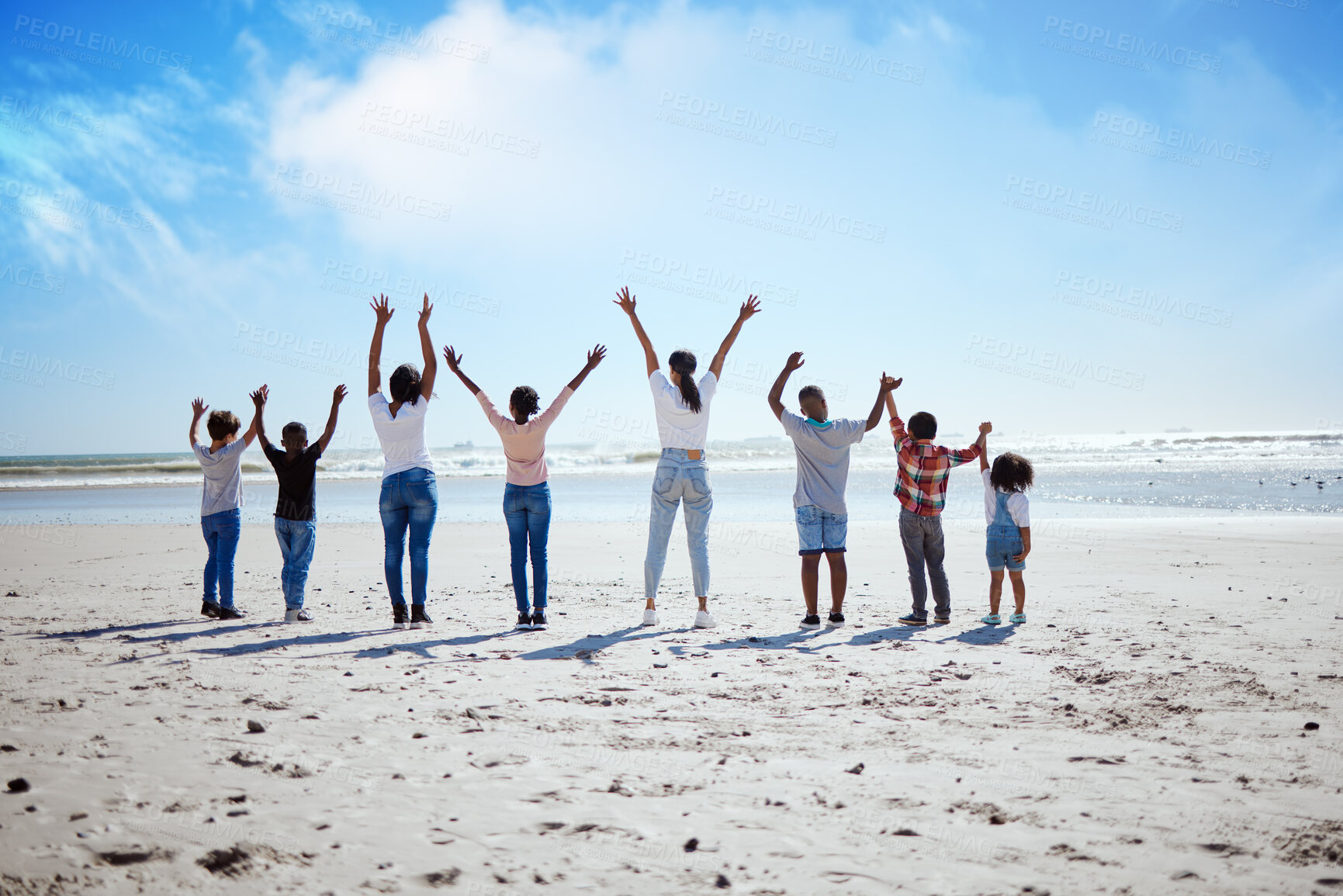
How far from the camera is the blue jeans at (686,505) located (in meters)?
6.28

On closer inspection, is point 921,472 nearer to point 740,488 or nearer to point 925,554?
point 925,554

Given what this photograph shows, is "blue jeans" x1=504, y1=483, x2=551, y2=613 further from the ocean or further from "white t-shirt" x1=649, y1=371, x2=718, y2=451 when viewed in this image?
the ocean

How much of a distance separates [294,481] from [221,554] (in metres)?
0.94

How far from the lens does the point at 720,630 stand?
629 centimetres

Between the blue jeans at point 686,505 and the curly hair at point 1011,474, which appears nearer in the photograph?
the blue jeans at point 686,505

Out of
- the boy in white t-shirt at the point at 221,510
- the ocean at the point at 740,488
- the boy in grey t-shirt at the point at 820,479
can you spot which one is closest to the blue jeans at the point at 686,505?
the boy in grey t-shirt at the point at 820,479

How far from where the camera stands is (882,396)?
6570mm

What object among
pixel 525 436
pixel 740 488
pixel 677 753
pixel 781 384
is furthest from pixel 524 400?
pixel 740 488

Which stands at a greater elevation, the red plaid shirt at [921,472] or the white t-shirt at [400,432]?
the white t-shirt at [400,432]

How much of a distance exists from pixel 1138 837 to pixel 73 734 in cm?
449

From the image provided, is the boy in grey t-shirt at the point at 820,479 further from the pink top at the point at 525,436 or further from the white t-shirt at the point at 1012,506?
the pink top at the point at 525,436

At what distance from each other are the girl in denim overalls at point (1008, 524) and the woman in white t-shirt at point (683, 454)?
Answer: 8.09 feet

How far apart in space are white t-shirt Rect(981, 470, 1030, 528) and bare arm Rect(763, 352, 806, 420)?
5.94ft

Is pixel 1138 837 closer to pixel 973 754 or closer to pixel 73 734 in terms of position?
pixel 973 754
